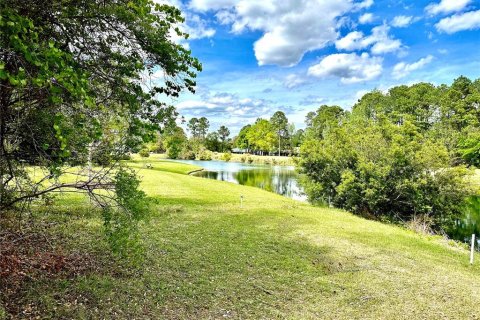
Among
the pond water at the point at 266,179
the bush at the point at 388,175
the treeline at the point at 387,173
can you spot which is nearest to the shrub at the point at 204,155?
the pond water at the point at 266,179

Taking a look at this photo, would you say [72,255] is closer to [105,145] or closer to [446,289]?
[105,145]

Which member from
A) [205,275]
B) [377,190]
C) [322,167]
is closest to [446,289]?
[205,275]

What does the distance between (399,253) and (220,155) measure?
81.2 metres

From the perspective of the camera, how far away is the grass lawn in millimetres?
6121

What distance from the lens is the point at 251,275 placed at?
8.06 meters

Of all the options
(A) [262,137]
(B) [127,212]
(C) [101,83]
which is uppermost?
(A) [262,137]

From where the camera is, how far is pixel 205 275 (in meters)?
7.81

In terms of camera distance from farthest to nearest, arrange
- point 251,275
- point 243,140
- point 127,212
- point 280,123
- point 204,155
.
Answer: point 243,140 → point 280,123 → point 204,155 → point 251,275 → point 127,212

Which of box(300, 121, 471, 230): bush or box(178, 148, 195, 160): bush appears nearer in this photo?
box(300, 121, 471, 230): bush

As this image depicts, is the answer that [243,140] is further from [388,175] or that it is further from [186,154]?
[388,175]

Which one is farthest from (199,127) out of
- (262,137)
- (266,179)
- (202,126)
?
(266,179)

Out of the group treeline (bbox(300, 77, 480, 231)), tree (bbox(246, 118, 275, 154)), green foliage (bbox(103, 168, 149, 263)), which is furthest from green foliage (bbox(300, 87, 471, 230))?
tree (bbox(246, 118, 275, 154))

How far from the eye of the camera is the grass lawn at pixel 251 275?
6.12 meters

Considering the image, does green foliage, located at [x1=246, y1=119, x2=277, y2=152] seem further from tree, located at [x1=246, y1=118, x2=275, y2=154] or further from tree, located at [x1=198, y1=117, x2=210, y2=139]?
tree, located at [x1=198, y1=117, x2=210, y2=139]
